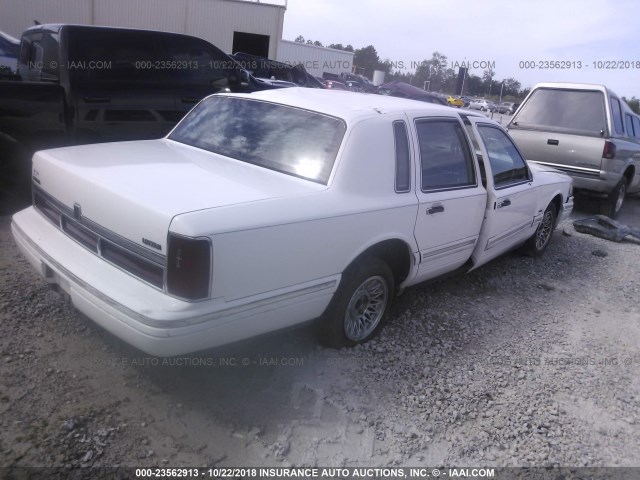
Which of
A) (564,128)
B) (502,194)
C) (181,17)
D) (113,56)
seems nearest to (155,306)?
(502,194)

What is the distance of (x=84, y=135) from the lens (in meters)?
5.41

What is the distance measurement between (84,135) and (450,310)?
13.0 ft

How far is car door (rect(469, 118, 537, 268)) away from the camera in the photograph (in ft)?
14.1

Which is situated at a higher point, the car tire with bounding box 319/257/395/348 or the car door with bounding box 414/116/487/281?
the car door with bounding box 414/116/487/281

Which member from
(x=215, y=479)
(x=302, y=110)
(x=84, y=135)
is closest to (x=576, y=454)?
(x=215, y=479)

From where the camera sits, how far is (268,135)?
349cm

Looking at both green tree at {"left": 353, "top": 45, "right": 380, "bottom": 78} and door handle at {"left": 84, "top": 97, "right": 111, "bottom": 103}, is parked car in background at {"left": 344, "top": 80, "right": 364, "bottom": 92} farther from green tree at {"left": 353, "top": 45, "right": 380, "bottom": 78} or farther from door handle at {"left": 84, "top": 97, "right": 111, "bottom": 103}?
green tree at {"left": 353, "top": 45, "right": 380, "bottom": 78}

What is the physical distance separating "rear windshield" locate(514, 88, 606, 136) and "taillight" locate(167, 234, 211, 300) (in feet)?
23.5

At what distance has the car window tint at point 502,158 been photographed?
446cm

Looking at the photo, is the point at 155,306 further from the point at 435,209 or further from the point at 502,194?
the point at 502,194

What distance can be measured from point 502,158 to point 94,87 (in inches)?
162

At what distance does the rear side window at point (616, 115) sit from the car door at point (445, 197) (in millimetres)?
4990

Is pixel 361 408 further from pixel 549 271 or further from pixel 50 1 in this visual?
pixel 50 1

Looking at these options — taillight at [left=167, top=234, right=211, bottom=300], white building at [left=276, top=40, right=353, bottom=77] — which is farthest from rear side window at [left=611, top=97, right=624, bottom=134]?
white building at [left=276, top=40, right=353, bottom=77]
